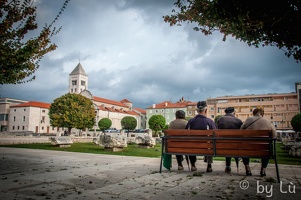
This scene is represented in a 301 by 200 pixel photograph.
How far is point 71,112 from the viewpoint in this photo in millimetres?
50375

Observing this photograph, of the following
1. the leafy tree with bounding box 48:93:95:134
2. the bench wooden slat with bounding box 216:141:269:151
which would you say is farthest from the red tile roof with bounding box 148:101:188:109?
the bench wooden slat with bounding box 216:141:269:151

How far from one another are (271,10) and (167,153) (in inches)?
161

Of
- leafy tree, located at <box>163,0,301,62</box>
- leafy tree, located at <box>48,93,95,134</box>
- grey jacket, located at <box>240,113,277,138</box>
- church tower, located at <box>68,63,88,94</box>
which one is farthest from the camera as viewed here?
church tower, located at <box>68,63,88,94</box>

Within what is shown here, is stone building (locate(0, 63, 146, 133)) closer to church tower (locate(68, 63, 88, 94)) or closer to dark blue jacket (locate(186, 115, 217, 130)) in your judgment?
church tower (locate(68, 63, 88, 94))

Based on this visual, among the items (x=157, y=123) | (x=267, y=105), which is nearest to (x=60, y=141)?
(x=157, y=123)

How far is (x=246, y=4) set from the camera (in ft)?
15.4

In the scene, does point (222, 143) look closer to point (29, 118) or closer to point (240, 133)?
point (240, 133)

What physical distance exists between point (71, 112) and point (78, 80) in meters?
62.7

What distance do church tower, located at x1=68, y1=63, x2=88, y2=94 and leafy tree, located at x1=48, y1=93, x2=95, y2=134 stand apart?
57980 mm

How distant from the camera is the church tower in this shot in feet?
360

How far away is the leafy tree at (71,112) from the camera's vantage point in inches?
1980

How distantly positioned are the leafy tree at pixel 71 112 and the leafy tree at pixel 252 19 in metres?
47.8

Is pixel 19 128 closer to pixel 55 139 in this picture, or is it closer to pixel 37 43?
pixel 55 139

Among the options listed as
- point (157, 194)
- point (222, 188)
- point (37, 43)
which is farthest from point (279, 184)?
point (37, 43)
